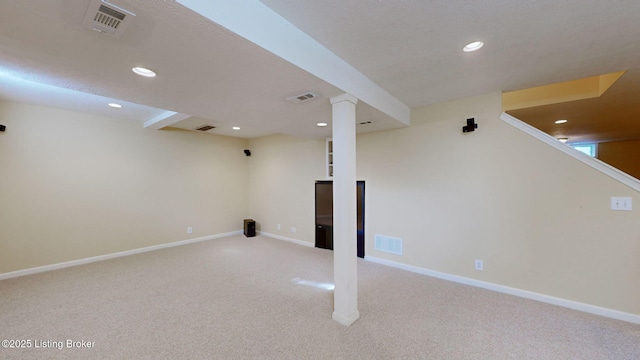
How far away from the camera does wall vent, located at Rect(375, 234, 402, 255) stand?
3707 mm

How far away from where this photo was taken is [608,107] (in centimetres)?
332

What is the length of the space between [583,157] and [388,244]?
249 cm

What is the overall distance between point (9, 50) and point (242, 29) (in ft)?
5.42

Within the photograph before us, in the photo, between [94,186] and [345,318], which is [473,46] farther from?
[94,186]

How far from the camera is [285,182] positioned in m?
5.41

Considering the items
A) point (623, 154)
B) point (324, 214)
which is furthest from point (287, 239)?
point (623, 154)

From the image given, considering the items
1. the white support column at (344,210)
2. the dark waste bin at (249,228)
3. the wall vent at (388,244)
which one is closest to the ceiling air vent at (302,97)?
the white support column at (344,210)

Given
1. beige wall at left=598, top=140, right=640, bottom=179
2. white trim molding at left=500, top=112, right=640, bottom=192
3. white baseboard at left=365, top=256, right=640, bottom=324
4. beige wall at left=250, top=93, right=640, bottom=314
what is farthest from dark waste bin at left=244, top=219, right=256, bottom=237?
beige wall at left=598, top=140, right=640, bottom=179

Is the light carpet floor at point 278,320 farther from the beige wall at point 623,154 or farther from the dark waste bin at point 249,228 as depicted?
the beige wall at point 623,154

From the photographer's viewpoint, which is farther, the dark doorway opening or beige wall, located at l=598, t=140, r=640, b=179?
beige wall, located at l=598, t=140, r=640, b=179

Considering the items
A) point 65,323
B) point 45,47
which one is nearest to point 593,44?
point 45,47

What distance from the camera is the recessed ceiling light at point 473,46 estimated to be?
1.87 m

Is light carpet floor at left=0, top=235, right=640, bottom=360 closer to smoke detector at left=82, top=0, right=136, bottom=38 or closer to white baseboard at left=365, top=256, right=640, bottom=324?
white baseboard at left=365, top=256, right=640, bottom=324

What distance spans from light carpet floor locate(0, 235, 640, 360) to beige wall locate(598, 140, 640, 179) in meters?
6.22
